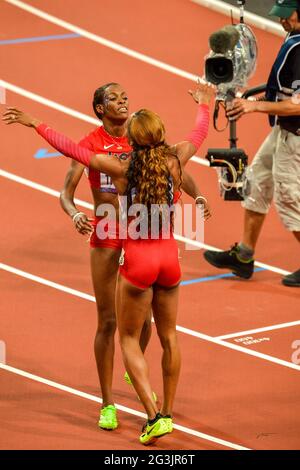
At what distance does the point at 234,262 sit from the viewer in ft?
39.9

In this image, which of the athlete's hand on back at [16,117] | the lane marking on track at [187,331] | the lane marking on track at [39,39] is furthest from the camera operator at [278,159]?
the lane marking on track at [39,39]

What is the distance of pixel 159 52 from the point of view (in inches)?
647

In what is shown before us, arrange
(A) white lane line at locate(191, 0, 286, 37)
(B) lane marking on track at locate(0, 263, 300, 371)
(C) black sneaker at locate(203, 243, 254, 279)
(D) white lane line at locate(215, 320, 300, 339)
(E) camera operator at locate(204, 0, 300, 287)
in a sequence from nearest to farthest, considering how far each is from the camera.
Answer: (B) lane marking on track at locate(0, 263, 300, 371) < (D) white lane line at locate(215, 320, 300, 339) < (E) camera operator at locate(204, 0, 300, 287) < (C) black sneaker at locate(203, 243, 254, 279) < (A) white lane line at locate(191, 0, 286, 37)

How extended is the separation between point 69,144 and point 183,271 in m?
3.71

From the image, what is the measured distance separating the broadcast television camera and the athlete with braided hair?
2.08 m

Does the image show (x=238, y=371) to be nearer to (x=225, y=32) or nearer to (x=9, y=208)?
(x=225, y=32)

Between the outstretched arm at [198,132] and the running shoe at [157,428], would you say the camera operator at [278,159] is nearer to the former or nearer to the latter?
the outstretched arm at [198,132]

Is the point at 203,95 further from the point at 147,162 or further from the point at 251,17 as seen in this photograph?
the point at 251,17

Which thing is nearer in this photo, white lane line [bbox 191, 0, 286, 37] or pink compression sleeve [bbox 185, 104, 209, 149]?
pink compression sleeve [bbox 185, 104, 209, 149]

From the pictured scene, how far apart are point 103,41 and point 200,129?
304 inches

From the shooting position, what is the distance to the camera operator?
11281 millimetres

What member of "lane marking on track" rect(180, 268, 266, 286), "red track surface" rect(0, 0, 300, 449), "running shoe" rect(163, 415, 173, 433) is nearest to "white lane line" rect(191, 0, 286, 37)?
"red track surface" rect(0, 0, 300, 449)

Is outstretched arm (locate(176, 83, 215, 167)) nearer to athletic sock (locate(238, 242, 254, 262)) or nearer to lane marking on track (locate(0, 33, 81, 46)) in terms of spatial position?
athletic sock (locate(238, 242, 254, 262))

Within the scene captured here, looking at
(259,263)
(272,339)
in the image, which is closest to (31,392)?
(272,339)
